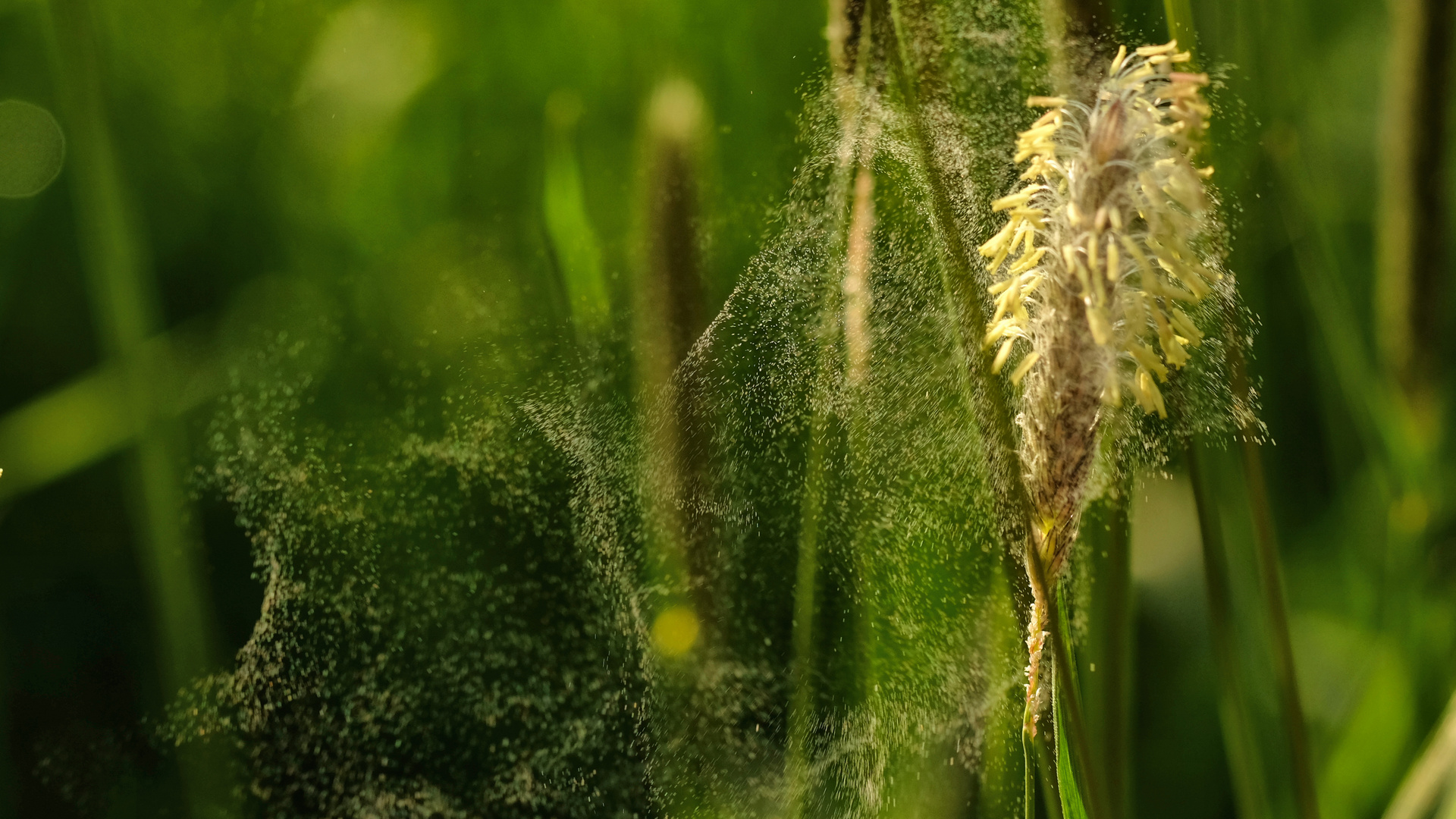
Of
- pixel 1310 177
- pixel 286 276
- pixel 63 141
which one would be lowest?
pixel 1310 177

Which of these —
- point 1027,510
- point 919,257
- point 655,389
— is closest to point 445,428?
point 655,389

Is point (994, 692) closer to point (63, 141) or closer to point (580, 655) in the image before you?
point (580, 655)

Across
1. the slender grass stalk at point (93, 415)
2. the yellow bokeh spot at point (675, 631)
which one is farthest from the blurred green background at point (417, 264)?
the yellow bokeh spot at point (675, 631)

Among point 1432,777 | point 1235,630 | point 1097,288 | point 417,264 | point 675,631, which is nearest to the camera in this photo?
point 1097,288

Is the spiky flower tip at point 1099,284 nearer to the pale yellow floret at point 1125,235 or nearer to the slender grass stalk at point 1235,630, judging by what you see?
the pale yellow floret at point 1125,235

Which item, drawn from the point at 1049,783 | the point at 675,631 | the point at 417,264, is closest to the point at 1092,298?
the point at 1049,783

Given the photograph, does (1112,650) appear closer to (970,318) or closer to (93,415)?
(970,318)

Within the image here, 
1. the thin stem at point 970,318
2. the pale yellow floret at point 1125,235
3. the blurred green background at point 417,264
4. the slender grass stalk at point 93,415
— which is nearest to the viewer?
the pale yellow floret at point 1125,235

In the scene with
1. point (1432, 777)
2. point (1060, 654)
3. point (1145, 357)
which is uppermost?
point (1145, 357)
